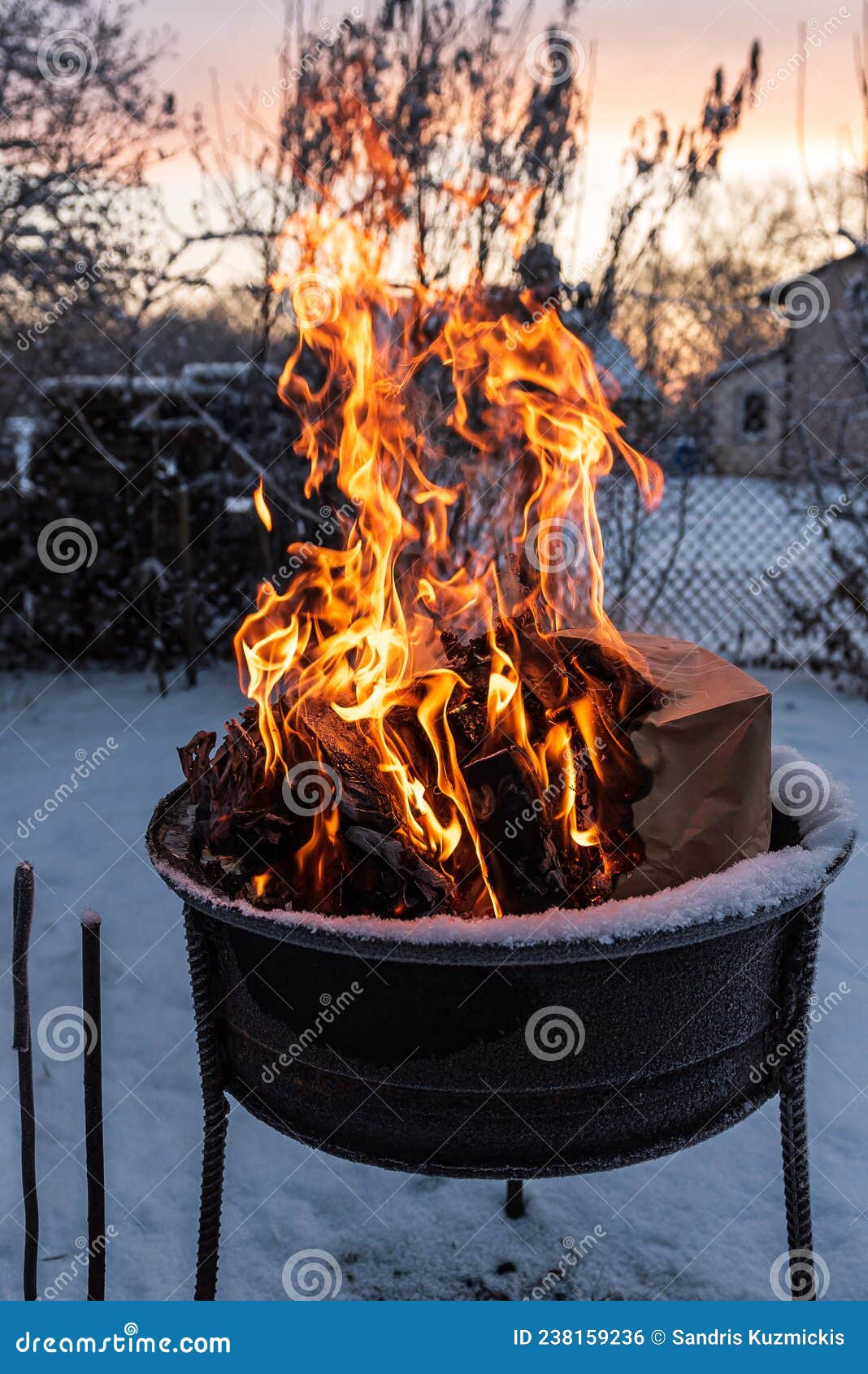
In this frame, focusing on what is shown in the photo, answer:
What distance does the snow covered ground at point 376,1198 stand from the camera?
2.18 meters

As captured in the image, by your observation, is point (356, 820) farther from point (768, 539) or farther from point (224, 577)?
point (768, 539)

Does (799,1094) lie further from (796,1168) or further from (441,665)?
(441,665)

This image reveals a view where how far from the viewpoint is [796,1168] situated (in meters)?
1.86

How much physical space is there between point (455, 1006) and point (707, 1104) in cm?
51

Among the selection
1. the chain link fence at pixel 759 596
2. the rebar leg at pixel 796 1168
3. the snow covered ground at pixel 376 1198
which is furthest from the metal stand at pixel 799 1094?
the chain link fence at pixel 759 596

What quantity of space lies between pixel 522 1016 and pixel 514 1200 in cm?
113

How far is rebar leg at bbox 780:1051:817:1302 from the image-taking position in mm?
1799

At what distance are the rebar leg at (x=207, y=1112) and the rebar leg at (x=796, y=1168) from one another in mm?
991

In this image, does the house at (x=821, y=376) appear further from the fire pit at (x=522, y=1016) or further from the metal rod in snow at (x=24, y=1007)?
the metal rod in snow at (x=24, y=1007)

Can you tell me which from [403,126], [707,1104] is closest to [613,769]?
[707,1104]

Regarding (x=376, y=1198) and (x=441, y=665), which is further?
(x=376, y=1198)

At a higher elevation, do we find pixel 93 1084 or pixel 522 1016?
pixel 522 1016

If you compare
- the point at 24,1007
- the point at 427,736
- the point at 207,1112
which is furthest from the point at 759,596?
the point at 24,1007

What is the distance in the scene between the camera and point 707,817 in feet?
5.57
